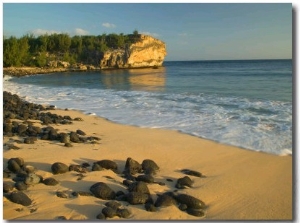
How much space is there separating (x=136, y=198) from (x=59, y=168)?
121 centimetres

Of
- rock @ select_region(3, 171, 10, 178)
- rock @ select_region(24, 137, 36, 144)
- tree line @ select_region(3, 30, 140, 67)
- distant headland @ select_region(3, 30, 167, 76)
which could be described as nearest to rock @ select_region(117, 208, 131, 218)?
rock @ select_region(3, 171, 10, 178)

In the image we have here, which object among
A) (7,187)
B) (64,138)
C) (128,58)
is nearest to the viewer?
(7,187)

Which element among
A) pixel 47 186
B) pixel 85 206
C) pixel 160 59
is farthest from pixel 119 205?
pixel 160 59

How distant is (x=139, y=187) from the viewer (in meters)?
3.52

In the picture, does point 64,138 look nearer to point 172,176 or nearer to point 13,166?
point 13,166

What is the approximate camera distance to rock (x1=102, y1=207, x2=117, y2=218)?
3.16m

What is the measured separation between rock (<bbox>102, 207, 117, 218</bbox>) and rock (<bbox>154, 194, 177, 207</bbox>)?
45cm

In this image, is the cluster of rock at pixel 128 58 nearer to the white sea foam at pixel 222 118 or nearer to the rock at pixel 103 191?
the white sea foam at pixel 222 118

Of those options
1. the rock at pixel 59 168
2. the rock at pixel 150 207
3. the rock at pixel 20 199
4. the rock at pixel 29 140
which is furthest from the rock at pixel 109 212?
the rock at pixel 29 140

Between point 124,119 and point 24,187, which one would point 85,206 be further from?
point 124,119

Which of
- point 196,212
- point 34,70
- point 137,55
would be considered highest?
point 137,55

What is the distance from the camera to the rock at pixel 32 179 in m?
3.64

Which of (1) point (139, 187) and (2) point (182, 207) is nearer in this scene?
(2) point (182, 207)

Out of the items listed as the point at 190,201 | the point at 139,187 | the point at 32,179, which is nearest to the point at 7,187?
the point at 32,179
